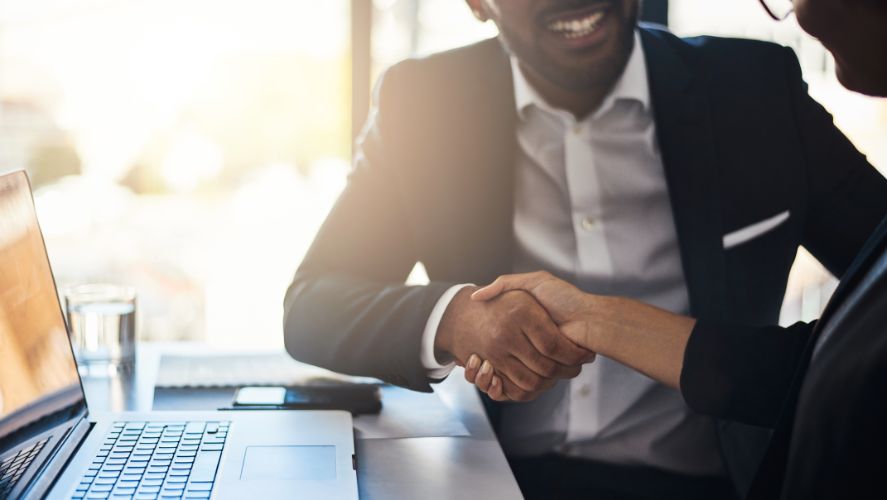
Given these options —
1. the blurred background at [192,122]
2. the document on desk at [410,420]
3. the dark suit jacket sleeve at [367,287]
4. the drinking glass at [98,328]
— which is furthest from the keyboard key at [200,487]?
the blurred background at [192,122]

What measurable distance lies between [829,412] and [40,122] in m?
2.43

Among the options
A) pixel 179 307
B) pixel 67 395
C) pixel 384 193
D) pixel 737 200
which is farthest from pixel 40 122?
pixel 737 200

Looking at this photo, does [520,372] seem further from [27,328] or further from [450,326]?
[27,328]

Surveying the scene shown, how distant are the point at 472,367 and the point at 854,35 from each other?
0.64 m

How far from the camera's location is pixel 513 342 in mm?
1197

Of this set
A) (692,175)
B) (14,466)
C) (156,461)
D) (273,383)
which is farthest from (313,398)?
(692,175)

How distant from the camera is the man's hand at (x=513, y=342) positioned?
1197mm

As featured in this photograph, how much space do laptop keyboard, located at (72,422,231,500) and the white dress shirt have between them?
2.01 ft

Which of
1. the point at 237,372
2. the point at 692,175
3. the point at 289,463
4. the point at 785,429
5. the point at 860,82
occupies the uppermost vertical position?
the point at 860,82

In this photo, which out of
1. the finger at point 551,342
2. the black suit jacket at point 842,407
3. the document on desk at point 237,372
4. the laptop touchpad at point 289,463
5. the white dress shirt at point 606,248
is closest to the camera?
the black suit jacket at point 842,407

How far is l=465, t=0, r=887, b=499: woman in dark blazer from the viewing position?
655 mm

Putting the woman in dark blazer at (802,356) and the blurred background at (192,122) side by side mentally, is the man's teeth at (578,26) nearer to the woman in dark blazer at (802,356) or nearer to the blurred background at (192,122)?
the woman in dark blazer at (802,356)

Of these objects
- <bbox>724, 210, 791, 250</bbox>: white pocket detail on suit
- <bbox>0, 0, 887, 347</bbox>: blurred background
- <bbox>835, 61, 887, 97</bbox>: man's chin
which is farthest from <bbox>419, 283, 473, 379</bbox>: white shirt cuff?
<bbox>0, 0, 887, 347</bbox>: blurred background

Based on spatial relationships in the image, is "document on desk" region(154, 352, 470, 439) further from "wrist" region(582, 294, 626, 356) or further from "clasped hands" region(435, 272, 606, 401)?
"wrist" region(582, 294, 626, 356)
